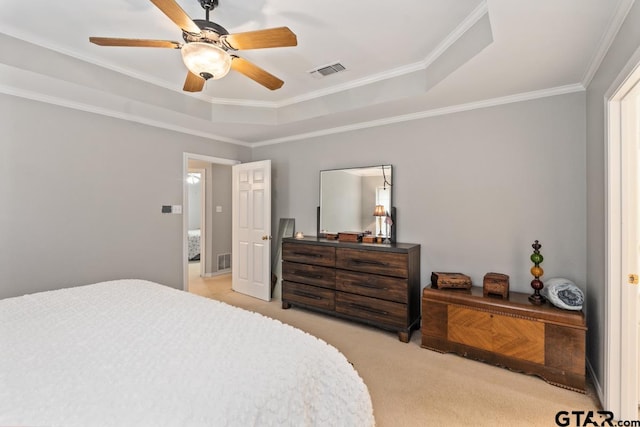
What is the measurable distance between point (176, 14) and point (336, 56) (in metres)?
1.42

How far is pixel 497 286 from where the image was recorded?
2.59 m

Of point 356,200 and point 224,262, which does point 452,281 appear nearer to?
point 356,200

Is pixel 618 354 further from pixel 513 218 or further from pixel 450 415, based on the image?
pixel 513 218

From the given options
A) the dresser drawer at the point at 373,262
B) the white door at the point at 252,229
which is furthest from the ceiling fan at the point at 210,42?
the white door at the point at 252,229

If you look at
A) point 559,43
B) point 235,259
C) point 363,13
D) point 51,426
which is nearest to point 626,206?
point 559,43

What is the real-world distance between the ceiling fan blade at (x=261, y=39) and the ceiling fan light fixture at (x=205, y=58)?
78 millimetres

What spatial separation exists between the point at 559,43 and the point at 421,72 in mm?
1009

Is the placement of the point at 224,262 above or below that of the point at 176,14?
below

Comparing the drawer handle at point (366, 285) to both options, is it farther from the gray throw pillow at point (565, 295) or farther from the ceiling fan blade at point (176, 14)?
the ceiling fan blade at point (176, 14)

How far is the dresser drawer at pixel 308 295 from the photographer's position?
11.4ft

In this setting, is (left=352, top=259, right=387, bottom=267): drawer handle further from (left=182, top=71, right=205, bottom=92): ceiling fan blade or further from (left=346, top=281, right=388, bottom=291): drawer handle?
(left=182, top=71, right=205, bottom=92): ceiling fan blade

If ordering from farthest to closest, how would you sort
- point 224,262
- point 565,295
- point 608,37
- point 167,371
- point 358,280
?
point 224,262, point 358,280, point 565,295, point 608,37, point 167,371

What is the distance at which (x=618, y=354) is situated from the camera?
6.08 ft

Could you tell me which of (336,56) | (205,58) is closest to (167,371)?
(205,58)
